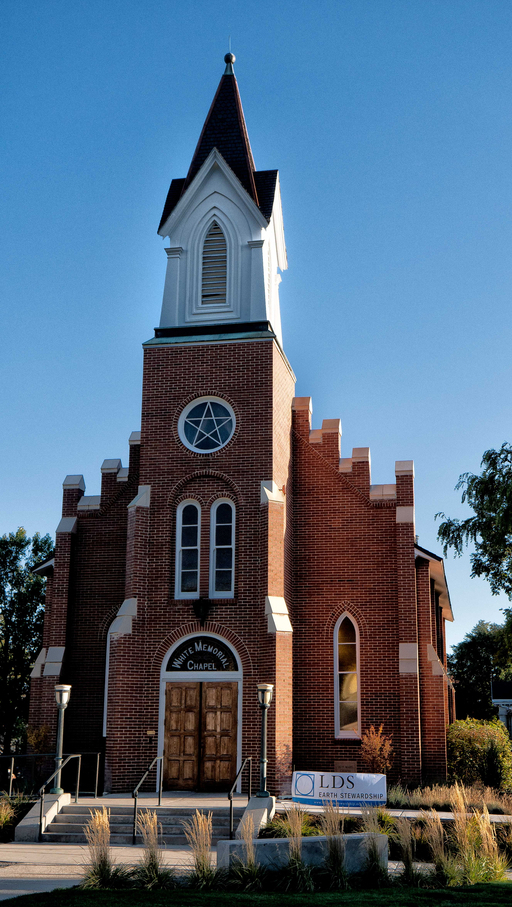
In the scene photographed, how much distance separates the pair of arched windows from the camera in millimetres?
22000

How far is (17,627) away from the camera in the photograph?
3888 cm

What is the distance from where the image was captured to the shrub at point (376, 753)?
21.5 metres

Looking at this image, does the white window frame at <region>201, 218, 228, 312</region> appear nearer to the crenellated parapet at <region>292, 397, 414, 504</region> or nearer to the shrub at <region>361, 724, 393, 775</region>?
the crenellated parapet at <region>292, 397, 414, 504</region>

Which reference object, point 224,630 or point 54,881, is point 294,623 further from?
point 54,881

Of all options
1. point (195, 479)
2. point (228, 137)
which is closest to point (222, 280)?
point (228, 137)

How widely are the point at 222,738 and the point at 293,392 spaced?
31.8ft

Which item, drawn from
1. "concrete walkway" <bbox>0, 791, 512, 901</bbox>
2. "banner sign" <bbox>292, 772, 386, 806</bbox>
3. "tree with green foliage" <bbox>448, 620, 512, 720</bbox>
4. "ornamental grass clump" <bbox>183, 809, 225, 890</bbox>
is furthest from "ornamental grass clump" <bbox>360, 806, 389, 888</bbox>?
"tree with green foliage" <bbox>448, 620, 512, 720</bbox>

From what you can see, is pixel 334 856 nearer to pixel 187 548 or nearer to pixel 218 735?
pixel 218 735

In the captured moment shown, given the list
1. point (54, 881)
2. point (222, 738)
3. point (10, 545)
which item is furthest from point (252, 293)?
point (10, 545)

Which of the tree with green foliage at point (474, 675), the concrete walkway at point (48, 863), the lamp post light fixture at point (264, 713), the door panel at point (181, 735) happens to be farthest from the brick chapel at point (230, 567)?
the tree with green foliage at point (474, 675)

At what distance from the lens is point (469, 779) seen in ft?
74.2

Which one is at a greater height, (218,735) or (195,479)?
(195,479)

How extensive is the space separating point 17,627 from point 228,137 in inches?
882

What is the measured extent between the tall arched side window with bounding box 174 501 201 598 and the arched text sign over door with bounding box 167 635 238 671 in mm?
1097
